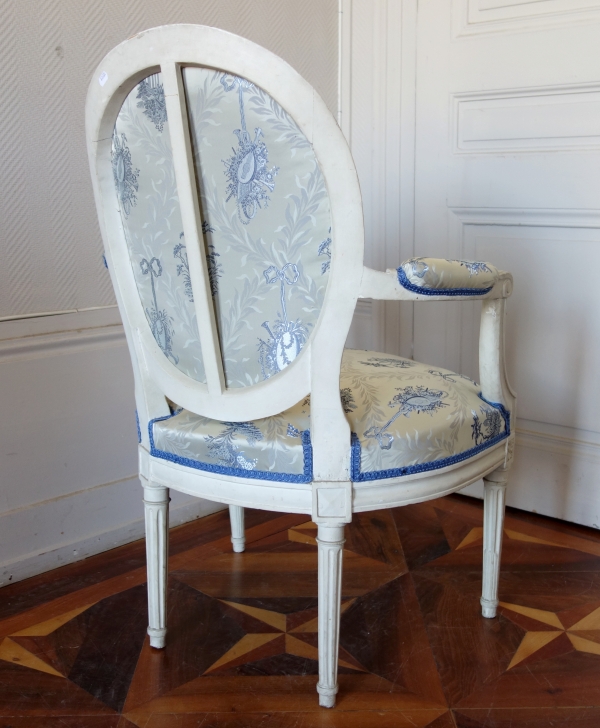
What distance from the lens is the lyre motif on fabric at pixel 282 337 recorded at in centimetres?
95

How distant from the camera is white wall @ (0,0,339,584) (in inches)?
55.2

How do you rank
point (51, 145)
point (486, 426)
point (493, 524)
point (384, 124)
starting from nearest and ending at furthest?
point (486, 426)
point (493, 524)
point (51, 145)
point (384, 124)

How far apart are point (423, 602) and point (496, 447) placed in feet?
1.28

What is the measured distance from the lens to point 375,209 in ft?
6.24

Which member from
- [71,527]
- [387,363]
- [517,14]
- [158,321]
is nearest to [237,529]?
[71,527]

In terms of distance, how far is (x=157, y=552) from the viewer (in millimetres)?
1188

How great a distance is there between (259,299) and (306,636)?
0.63 meters

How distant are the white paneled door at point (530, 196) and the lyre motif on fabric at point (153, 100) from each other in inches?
37.6

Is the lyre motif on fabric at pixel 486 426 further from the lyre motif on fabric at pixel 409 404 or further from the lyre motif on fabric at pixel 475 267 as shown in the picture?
the lyre motif on fabric at pixel 475 267

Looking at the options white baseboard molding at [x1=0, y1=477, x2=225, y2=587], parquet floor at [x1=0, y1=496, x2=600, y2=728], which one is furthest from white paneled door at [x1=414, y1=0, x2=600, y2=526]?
white baseboard molding at [x1=0, y1=477, x2=225, y2=587]

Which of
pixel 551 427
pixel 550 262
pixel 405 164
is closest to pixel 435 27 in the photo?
pixel 405 164

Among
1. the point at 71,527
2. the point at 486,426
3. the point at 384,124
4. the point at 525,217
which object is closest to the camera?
the point at 486,426

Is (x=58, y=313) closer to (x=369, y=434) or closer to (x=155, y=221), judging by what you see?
(x=155, y=221)

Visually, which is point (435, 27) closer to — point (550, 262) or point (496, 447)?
point (550, 262)
